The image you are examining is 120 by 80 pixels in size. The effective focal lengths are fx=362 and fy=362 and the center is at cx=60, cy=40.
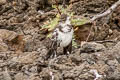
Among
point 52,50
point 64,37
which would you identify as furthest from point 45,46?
point 64,37

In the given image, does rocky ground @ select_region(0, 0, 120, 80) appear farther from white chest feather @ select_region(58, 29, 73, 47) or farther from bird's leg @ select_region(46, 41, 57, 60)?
white chest feather @ select_region(58, 29, 73, 47)

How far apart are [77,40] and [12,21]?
2010mm

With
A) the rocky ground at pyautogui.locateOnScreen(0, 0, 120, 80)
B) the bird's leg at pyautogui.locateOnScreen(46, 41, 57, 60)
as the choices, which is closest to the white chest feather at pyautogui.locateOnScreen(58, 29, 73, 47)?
the bird's leg at pyautogui.locateOnScreen(46, 41, 57, 60)

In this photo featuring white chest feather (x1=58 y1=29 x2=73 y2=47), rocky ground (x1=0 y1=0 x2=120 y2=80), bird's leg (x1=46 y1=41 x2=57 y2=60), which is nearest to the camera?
rocky ground (x1=0 y1=0 x2=120 y2=80)

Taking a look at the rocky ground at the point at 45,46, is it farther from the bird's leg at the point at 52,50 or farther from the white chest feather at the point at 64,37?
the white chest feather at the point at 64,37

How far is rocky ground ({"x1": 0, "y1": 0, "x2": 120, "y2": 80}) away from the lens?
7.27m

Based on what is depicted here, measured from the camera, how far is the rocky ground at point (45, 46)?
7.27 m

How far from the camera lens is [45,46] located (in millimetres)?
8914

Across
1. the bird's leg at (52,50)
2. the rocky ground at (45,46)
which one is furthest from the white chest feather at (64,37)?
the rocky ground at (45,46)

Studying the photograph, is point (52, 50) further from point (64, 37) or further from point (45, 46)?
point (45, 46)

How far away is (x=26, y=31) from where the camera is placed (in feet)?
31.9

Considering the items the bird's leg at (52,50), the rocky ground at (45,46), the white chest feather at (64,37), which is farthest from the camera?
the bird's leg at (52,50)

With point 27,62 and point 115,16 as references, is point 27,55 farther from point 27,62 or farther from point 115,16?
point 115,16

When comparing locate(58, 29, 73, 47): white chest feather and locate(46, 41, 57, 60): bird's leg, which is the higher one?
locate(58, 29, 73, 47): white chest feather
